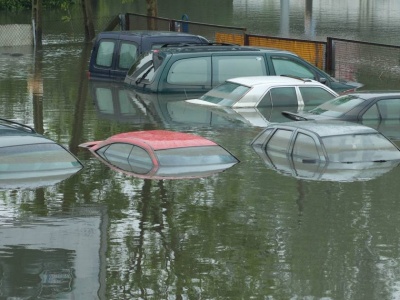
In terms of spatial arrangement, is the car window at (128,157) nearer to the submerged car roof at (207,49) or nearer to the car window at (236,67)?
the submerged car roof at (207,49)

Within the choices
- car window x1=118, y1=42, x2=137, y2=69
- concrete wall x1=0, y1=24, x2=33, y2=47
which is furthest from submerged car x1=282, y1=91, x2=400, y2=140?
concrete wall x1=0, y1=24, x2=33, y2=47

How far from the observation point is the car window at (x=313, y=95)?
28938 mm

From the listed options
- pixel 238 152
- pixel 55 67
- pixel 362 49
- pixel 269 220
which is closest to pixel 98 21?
pixel 55 67

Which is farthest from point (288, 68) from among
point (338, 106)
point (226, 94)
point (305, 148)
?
point (305, 148)

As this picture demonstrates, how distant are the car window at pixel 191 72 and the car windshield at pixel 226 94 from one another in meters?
1.27

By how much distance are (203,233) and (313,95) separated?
40.8 ft

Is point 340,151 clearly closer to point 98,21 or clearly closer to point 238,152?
point 238,152

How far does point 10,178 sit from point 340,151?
21.2ft

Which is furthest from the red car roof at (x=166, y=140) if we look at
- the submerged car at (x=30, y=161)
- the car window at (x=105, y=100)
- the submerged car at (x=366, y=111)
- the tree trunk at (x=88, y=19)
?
the tree trunk at (x=88, y=19)

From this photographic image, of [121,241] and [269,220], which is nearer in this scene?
[121,241]

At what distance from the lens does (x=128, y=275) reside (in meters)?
14.8

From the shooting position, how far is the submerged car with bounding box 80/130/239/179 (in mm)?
21234

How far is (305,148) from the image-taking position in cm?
2252

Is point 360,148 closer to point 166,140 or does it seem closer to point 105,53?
point 166,140
